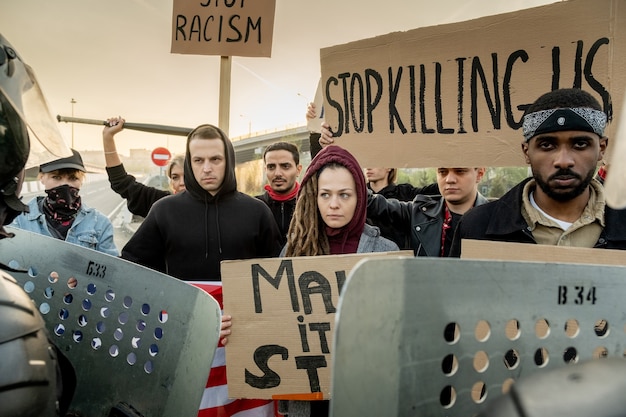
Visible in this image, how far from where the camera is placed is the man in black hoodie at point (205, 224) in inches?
108

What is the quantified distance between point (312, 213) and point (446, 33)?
1163 millimetres

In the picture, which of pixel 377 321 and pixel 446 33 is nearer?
pixel 377 321

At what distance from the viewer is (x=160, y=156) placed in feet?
49.6

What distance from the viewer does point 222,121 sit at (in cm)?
363

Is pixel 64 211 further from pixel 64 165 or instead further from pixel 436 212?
pixel 436 212

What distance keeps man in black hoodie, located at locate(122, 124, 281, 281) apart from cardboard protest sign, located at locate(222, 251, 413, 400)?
817 millimetres

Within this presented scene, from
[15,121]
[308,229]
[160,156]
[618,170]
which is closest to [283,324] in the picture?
[308,229]

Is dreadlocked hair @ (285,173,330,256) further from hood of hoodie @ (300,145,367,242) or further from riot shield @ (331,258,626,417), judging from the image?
riot shield @ (331,258,626,417)

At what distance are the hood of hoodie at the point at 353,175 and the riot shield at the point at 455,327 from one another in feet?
5.02

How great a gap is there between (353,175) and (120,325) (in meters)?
1.41

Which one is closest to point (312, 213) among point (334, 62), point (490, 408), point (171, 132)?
point (334, 62)

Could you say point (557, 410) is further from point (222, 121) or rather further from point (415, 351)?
point (222, 121)

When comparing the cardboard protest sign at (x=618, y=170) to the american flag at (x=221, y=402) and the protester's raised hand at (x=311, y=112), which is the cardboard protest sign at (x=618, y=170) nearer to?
the american flag at (x=221, y=402)

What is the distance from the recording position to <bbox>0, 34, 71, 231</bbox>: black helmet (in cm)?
110
